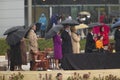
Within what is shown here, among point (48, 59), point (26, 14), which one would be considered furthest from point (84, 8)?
point (48, 59)

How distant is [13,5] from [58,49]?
636 inches

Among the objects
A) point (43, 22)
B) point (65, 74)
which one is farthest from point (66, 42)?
point (43, 22)

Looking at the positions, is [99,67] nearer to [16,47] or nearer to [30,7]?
[16,47]

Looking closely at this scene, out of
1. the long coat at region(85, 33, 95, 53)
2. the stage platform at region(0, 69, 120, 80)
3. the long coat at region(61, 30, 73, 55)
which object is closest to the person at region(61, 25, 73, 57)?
the long coat at region(61, 30, 73, 55)

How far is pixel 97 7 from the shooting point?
38.2m

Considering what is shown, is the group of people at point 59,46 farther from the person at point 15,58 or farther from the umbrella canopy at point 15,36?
the umbrella canopy at point 15,36

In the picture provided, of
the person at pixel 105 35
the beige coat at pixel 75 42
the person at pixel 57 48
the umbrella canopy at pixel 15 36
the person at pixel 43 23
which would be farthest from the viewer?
the person at pixel 43 23

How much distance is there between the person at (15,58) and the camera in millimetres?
18875

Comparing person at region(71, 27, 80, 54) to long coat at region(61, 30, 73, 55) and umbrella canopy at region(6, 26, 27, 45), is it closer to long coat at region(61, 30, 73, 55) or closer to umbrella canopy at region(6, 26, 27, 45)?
long coat at region(61, 30, 73, 55)

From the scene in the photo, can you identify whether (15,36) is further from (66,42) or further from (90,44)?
(90,44)

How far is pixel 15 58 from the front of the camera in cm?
1895

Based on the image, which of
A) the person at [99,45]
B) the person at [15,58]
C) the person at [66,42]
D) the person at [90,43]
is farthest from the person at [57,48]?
the person at [99,45]

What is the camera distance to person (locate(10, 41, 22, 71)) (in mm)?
18875

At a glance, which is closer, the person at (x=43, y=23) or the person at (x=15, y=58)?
the person at (x=15, y=58)
